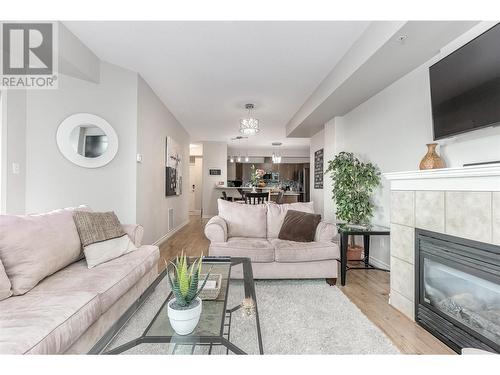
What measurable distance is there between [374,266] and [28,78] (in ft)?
16.8

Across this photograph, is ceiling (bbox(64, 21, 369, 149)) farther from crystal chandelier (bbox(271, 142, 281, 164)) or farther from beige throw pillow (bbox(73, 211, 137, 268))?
crystal chandelier (bbox(271, 142, 281, 164))

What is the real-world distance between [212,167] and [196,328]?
7.29 metres

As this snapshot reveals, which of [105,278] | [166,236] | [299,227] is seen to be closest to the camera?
[105,278]

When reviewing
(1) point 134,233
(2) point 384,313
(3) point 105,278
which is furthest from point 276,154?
(3) point 105,278

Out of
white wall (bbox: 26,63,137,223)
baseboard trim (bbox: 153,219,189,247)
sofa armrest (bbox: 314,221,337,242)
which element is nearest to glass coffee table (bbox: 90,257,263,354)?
sofa armrest (bbox: 314,221,337,242)

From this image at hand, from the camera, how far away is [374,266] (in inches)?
128

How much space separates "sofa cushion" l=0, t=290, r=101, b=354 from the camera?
0.96m

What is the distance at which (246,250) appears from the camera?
252 cm

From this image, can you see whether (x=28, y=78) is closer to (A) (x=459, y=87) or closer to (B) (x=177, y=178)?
(B) (x=177, y=178)

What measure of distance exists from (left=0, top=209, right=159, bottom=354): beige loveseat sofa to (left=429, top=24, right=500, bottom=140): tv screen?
9.14 ft

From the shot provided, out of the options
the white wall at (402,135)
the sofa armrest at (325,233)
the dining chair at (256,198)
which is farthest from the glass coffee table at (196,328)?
the dining chair at (256,198)

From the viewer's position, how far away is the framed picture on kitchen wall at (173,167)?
→ 4.79 metres

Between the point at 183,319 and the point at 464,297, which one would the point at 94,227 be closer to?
the point at 183,319
